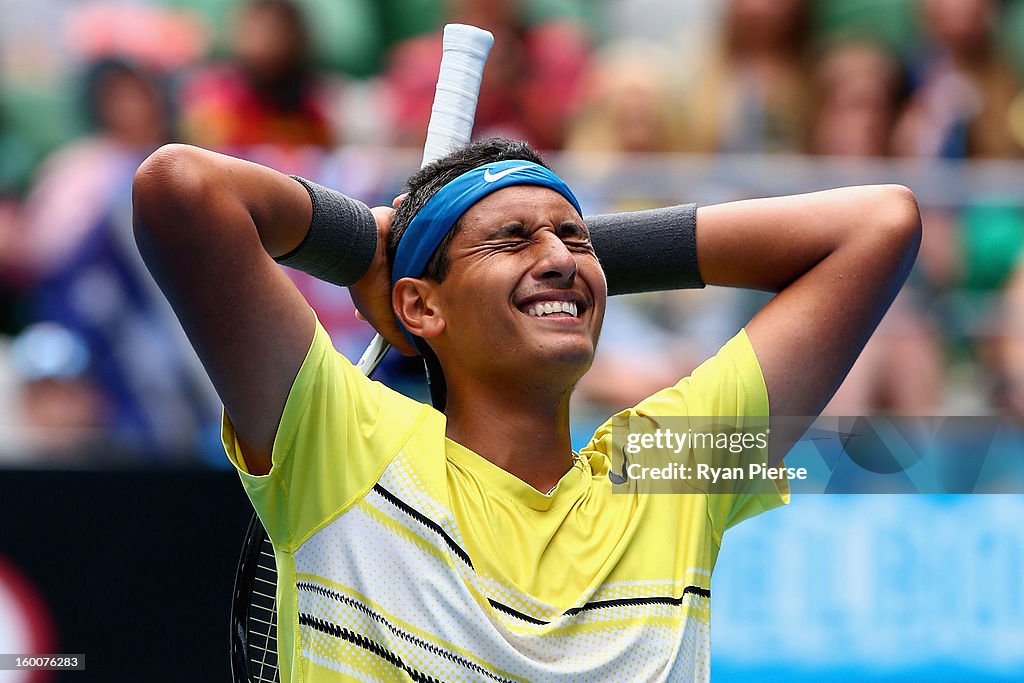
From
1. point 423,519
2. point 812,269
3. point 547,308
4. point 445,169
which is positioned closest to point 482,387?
point 547,308

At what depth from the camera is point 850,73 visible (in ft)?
21.2

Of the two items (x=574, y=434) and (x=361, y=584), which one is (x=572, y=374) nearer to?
(x=361, y=584)

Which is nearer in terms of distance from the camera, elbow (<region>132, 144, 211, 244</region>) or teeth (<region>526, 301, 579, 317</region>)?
elbow (<region>132, 144, 211, 244</region>)

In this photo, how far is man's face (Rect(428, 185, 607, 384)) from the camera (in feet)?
8.13

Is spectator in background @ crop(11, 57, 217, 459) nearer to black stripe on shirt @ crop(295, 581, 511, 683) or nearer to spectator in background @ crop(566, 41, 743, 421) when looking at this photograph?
spectator in background @ crop(566, 41, 743, 421)

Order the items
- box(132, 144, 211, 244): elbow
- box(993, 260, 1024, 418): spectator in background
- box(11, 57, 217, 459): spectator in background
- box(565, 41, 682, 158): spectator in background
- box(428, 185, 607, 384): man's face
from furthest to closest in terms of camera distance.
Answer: box(565, 41, 682, 158): spectator in background → box(993, 260, 1024, 418): spectator in background → box(11, 57, 217, 459): spectator in background → box(428, 185, 607, 384): man's face → box(132, 144, 211, 244): elbow

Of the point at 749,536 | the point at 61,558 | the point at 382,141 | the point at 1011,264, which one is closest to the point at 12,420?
the point at 61,558

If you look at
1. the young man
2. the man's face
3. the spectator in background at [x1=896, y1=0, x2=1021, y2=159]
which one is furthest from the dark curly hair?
the spectator in background at [x1=896, y1=0, x2=1021, y2=159]

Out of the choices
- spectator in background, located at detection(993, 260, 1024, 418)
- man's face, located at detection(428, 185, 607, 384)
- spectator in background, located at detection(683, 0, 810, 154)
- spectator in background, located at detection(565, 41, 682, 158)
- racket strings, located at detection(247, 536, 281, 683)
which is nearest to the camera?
man's face, located at detection(428, 185, 607, 384)

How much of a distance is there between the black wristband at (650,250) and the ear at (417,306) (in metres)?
0.43

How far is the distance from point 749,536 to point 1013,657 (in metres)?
0.98

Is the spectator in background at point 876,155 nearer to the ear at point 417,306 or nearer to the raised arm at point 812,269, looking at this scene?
the raised arm at point 812,269

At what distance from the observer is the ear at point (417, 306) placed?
260 cm

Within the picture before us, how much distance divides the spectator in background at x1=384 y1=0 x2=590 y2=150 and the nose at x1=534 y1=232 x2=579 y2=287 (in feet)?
12.0
